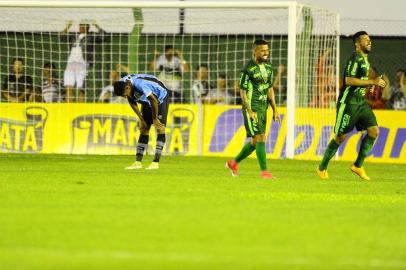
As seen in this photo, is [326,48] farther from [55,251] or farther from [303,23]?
[55,251]

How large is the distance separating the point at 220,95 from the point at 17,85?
4391mm

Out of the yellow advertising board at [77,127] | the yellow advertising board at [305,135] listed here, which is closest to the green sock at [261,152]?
the yellow advertising board at [305,135]

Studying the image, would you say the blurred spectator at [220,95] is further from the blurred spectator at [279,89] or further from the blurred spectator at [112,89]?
the blurred spectator at [112,89]

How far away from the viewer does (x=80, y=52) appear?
93.8 feet

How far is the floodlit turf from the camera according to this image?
9.70 metres

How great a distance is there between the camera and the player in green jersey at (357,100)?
18.9 meters

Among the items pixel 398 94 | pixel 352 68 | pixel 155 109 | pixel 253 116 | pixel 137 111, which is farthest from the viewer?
pixel 398 94

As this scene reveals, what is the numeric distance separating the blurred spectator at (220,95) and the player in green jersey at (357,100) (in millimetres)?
8800

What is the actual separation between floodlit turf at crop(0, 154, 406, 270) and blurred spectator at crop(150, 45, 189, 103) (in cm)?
814

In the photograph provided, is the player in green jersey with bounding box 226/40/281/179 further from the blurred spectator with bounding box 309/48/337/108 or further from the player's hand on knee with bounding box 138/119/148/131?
the blurred spectator with bounding box 309/48/337/108

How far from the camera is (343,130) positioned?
19312 millimetres

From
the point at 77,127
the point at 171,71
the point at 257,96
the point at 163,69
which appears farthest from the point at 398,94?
the point at 257,96

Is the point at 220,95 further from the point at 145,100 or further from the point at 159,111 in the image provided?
the point at 145,100

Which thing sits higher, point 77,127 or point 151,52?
point 151,52
